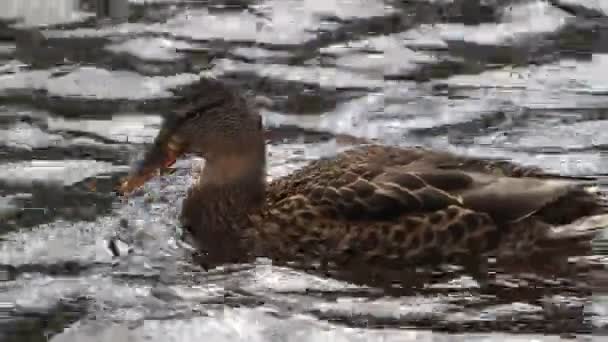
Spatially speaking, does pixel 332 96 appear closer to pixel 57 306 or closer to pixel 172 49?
pixel 172 49

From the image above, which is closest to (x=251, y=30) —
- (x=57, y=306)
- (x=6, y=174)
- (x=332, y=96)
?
(x=332, y=96)

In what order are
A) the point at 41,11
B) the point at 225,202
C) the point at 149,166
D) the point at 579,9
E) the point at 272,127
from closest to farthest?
1. the point at 149,166
2. the point at 225,202
3. the point at 272,127
4. the point at 41,11
5. the point at 579,9

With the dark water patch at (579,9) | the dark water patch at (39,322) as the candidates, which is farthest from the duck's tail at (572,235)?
the dark water patch at (579,9)

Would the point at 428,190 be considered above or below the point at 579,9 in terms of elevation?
below

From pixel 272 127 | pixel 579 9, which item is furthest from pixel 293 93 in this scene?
pixel 579 9

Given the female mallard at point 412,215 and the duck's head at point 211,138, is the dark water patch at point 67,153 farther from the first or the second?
the female mallard at point 412,215

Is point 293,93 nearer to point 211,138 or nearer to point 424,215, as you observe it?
point 211,138

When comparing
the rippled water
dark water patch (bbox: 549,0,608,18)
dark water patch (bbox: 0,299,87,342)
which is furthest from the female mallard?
dark water patch (bbox: 549,0,608,18)
